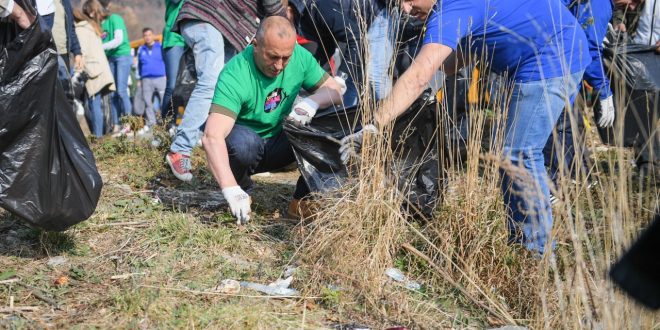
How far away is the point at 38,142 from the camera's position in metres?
3.19

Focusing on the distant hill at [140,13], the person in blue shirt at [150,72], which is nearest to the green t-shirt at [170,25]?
the person in blue shirt at [150,72]

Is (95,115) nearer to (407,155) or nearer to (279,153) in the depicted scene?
(279,153)

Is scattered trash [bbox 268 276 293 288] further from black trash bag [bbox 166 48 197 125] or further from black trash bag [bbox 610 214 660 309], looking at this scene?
black trash bag [bbox 166 48 197 125]

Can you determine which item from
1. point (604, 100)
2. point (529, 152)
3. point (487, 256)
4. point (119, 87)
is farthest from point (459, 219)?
point (119, 87)

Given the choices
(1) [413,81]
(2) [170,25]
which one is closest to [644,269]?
(1) [413,81]

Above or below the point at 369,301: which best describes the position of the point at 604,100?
above

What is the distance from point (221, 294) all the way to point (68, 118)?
1032 mm

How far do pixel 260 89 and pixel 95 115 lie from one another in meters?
4.80

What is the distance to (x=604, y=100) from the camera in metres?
4.54

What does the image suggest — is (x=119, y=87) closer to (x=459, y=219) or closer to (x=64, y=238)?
(x=64, y=238)

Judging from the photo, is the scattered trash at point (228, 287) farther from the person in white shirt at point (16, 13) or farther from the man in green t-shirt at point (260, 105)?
the person in white shirt at point (16, 13)

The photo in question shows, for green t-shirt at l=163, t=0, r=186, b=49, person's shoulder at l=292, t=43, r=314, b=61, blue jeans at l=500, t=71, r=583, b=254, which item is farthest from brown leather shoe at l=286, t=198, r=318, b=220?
green t-shirt at l=163, t=0, r=186, b=49

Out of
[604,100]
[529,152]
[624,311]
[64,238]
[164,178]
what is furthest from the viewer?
[164,178]

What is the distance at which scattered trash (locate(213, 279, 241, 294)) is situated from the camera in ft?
10.3
